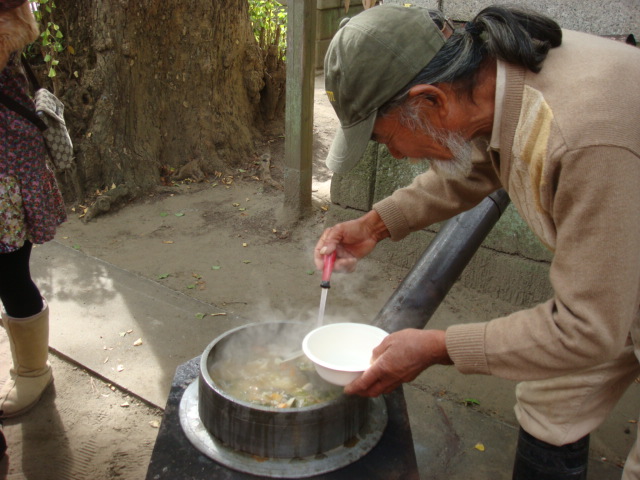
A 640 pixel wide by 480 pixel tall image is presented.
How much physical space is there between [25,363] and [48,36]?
145 inches

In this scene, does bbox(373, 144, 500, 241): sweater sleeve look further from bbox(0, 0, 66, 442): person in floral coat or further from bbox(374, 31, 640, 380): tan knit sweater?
bbox(0, 0, 66, 442): person in floral coat

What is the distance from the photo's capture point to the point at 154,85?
625 cm

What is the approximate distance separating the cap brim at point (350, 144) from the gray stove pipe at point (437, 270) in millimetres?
619

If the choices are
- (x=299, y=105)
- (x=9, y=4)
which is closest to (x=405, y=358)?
(x=9, y=4)

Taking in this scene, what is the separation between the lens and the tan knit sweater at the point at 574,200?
134 centimetres

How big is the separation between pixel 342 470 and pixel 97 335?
2.54 meters

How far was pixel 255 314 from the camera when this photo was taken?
4148 millimetres

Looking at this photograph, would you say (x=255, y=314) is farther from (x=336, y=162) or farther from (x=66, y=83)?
(x=66, y=83)

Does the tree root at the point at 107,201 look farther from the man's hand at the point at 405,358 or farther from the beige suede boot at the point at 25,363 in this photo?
the man's hand at the point at 405,358

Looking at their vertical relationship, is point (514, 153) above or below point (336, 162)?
above

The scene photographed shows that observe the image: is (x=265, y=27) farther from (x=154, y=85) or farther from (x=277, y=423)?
(x=277, y=423)

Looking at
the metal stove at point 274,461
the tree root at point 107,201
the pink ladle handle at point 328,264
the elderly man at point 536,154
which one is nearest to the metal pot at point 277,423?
the metal stove at point 274,461

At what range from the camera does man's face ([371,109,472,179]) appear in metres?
1.69

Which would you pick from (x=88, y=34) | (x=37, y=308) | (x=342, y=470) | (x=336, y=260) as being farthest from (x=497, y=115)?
(x=88, y=34)
